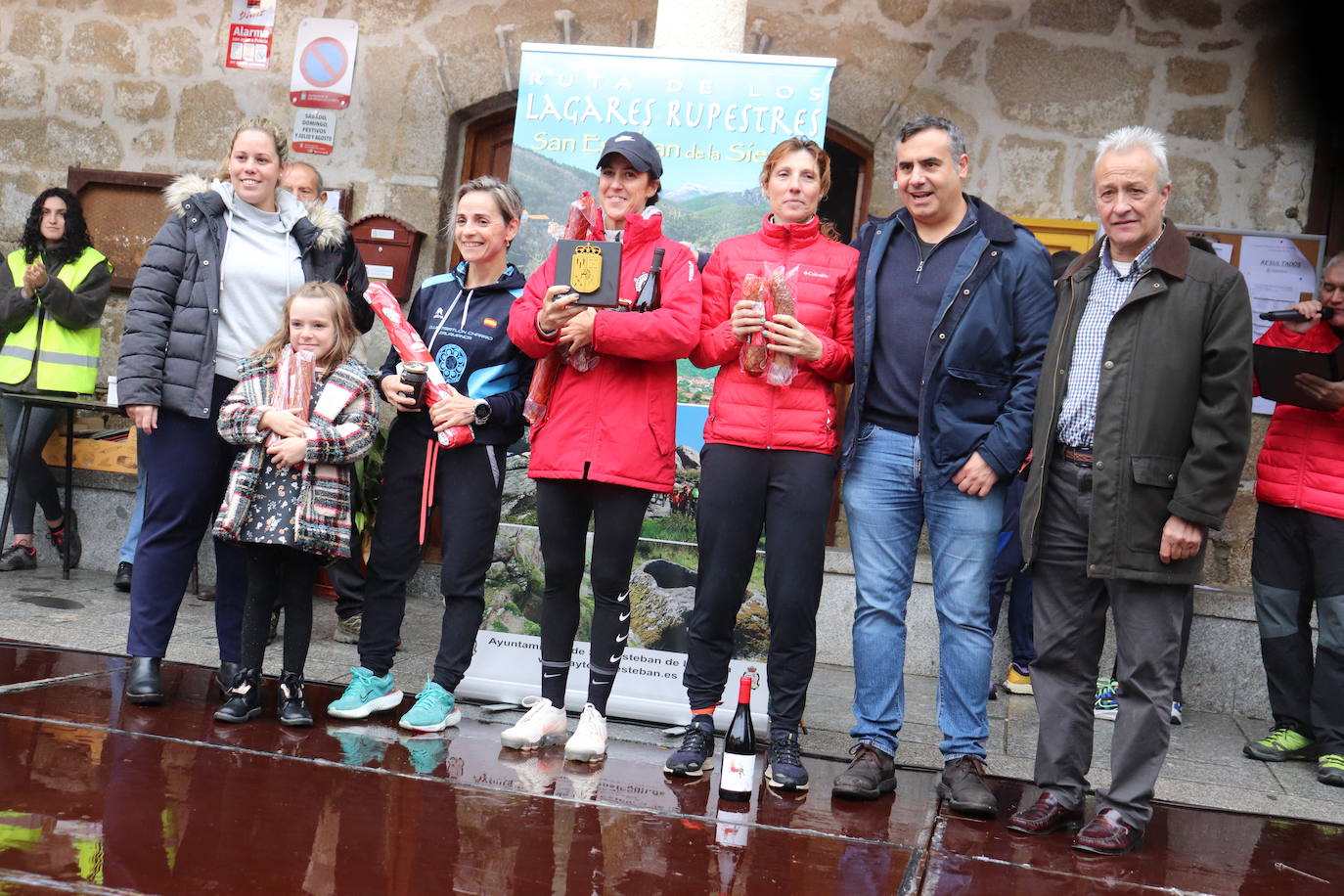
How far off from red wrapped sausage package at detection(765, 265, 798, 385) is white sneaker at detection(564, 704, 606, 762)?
1.15m

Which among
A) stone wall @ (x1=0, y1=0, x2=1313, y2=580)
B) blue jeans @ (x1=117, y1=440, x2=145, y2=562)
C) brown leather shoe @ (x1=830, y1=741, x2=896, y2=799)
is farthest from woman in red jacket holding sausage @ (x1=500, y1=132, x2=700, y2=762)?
blue jeans @ (x1=117, y1=440, x2=145, y2=562)

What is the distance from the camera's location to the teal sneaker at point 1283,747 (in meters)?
4.70

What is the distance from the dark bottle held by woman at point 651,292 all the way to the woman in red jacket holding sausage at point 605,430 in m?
0.03

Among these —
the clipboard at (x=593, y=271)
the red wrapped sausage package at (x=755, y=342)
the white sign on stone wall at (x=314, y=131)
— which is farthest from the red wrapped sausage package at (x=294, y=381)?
the white sign on stone wall at (x=314, y=131)

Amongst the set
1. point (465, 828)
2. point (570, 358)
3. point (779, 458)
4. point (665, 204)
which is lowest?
point (465, 828)

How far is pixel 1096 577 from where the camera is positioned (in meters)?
3.42

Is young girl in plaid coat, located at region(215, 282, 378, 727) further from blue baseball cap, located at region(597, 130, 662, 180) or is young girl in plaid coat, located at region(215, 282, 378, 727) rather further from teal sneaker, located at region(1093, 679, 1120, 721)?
teal sneaker, located at region(1093, 679, 1120, 721)

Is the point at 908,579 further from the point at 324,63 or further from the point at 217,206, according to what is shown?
the point at 324,63

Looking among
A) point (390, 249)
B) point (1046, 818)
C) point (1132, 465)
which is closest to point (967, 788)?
point (1046, 818)

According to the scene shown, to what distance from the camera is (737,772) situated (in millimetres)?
3510

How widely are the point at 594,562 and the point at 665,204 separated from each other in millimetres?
1374

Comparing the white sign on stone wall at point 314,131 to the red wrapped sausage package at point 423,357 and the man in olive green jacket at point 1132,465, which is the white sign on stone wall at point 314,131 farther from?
the man in olive green jacket at point 1132,465

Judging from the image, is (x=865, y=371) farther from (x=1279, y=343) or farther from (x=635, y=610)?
(x=1279, y=343)

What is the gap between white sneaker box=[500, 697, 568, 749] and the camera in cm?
391
